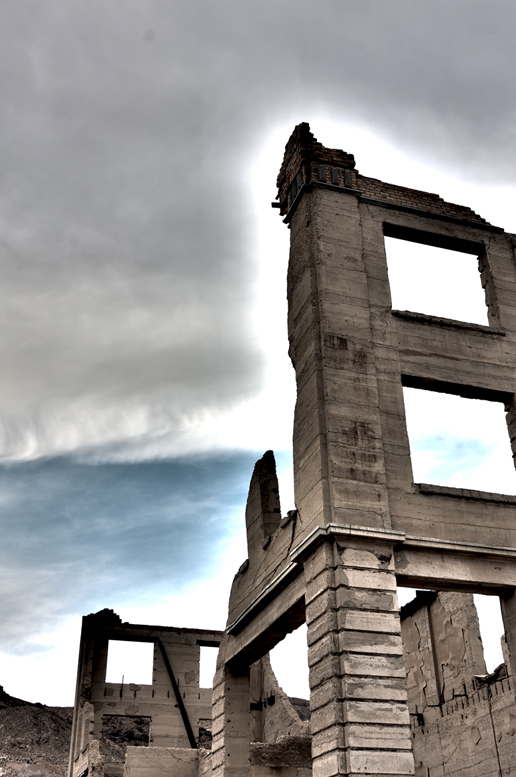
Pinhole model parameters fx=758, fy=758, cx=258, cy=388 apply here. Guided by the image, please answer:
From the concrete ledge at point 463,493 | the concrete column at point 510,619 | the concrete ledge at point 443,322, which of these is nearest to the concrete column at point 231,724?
the concrete column at point 510,619

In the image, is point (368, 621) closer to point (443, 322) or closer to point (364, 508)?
point (364, 508)

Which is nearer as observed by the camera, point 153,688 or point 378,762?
point 378,762

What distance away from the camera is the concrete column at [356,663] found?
10.5m

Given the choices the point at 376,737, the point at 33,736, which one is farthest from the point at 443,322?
the point at 33,736

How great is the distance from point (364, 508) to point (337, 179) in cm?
722

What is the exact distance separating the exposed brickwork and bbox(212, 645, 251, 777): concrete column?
10331mm

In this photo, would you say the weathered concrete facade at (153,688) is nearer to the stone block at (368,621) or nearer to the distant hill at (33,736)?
the distant hill at (33,736)

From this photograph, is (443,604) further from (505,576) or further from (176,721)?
(176,721)

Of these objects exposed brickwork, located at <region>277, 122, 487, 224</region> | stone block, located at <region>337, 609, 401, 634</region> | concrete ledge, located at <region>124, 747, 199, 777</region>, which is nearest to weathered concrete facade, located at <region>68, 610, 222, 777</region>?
concrete ledge, located at <region>124, 747, 199, 777</region>

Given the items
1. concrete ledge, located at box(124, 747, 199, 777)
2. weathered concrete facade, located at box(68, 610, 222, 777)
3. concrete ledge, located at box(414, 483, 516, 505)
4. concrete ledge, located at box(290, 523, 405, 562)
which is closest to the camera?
concrete ledge, located at box(290, 523, 405, 562)

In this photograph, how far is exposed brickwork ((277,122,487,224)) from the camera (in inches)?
622

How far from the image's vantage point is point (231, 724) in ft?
51.5

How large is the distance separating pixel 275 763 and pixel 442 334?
12982 millimetres

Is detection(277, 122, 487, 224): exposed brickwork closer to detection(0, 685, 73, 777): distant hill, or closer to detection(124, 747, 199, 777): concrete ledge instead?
detection(124, 747, 199, 777): concrete ledge
